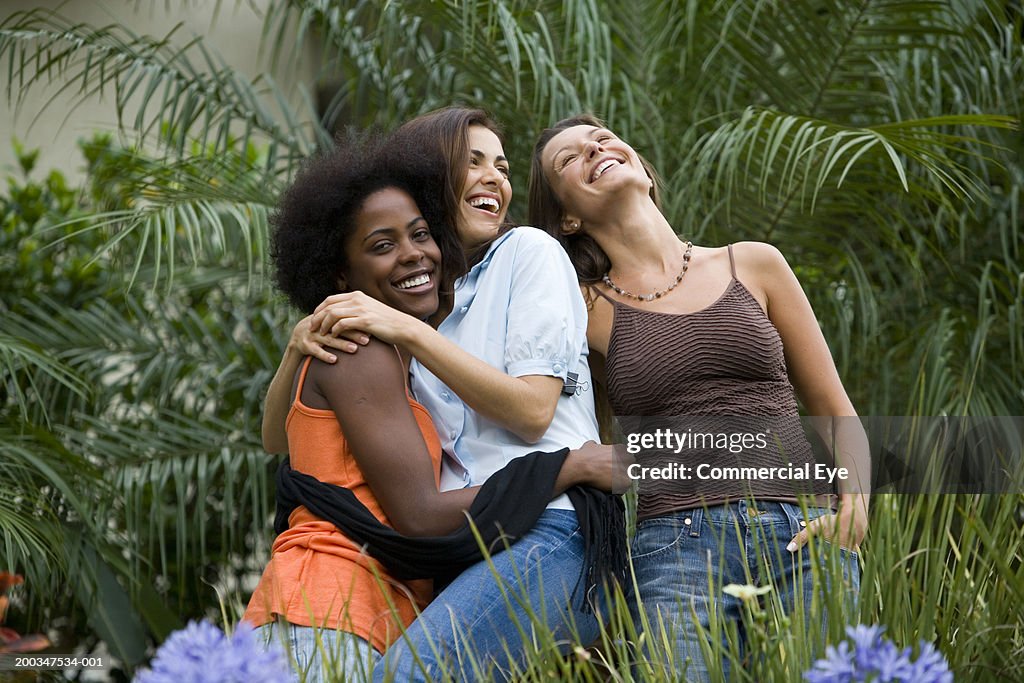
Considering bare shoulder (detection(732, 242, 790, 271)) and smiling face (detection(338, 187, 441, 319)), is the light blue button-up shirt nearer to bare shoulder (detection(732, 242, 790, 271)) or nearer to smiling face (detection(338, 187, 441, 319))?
smiling face (detection(338, 187, 441, 319))

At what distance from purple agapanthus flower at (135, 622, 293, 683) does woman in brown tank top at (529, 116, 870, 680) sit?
106cm

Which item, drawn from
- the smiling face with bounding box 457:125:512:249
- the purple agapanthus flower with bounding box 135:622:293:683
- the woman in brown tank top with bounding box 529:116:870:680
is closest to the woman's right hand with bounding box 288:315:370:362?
the smiling face with bounding box 457:125:512:249

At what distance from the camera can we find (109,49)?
181 inches

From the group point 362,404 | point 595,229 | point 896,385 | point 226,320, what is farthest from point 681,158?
point 362,404

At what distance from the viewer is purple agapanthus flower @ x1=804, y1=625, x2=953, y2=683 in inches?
51.6

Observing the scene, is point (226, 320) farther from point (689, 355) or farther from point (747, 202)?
point (689, 355)

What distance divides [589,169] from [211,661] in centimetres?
182

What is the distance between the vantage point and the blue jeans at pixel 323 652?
1796 millimetres

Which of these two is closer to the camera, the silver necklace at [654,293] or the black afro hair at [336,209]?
the black afro hair at [336,209]

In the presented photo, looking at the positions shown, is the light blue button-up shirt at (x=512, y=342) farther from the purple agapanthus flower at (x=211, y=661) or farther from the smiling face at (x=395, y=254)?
the purple agapanthus flower at (x=211, y=661)

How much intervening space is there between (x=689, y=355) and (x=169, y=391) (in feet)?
9.88

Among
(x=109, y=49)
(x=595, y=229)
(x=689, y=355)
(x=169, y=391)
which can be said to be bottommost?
(x=169, y=391)

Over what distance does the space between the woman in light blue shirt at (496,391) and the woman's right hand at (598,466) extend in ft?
0.21

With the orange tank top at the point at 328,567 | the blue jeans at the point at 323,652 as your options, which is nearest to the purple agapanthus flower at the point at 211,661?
the blue jeans at the point at 323,652
